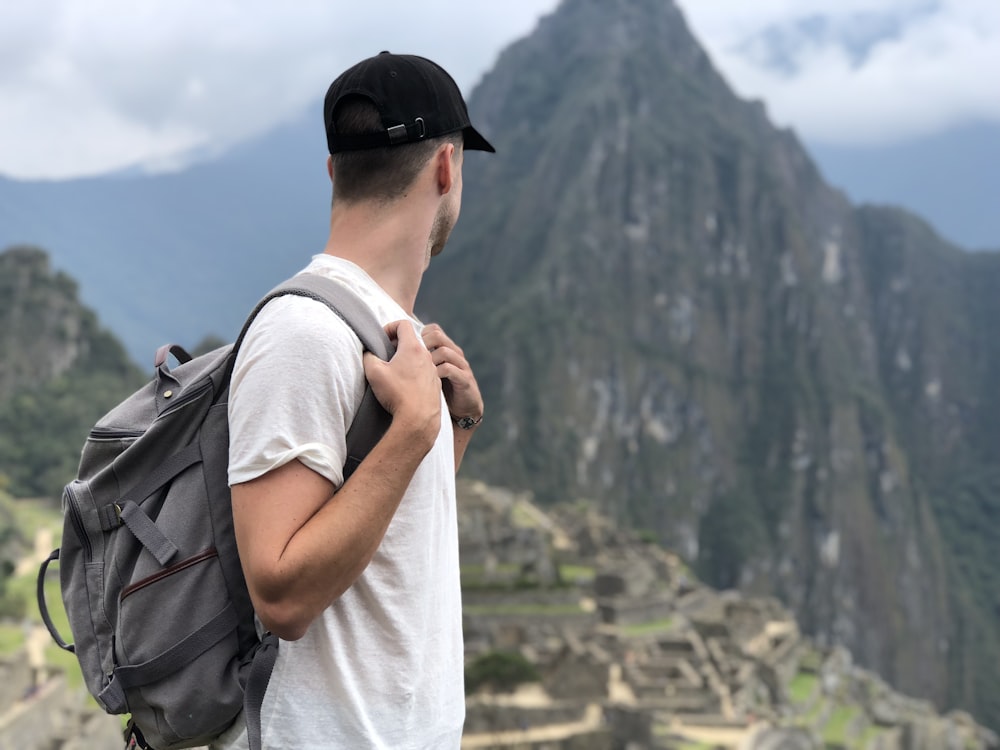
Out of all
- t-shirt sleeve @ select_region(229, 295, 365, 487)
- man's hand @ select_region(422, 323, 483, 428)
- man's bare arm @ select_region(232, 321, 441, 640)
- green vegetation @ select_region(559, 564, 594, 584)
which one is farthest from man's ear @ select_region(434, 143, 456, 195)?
green vegetation @ select_region(559, 564, 594, 584)

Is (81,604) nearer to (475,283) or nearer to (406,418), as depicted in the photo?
(406,418)

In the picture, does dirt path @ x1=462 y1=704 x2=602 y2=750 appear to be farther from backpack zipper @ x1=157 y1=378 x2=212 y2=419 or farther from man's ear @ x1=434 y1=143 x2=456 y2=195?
backpack zipper @ x1=157 y1=378 x2=212 y2=419

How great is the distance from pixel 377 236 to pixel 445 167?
18cm

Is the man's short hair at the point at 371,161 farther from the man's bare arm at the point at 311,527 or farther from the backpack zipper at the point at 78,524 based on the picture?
the backpack zipper at the point at 78,524

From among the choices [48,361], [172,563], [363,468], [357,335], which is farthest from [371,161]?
[48,361]

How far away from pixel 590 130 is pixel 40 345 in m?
59.3

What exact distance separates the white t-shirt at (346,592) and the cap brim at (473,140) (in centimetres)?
39

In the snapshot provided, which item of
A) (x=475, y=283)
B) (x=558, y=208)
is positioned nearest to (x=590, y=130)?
(x=558, y=208)

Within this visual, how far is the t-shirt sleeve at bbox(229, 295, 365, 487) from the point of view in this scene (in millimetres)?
1932

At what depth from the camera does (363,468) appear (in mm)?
1969

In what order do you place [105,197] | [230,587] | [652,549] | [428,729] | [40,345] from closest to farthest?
[230,587] < [428,729] < [652,549] < [40,345] < [105,197]

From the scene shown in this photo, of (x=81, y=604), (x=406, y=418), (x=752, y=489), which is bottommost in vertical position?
(x=752, y=489)

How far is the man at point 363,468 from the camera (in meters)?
1.92

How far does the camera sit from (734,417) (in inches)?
3917
